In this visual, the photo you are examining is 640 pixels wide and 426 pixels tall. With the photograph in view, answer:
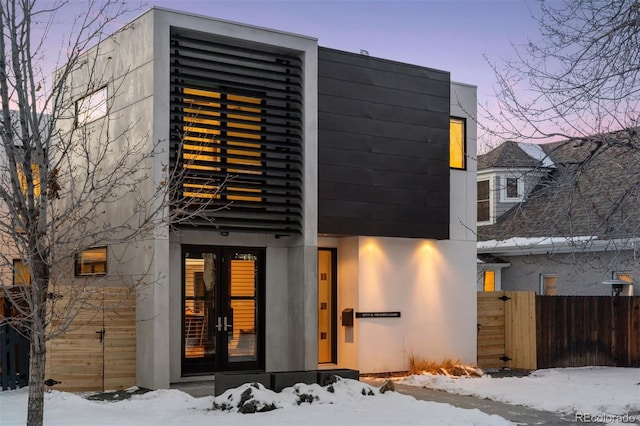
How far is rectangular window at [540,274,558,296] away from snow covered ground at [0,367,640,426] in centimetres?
1011

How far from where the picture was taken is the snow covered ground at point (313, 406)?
10.5 meters

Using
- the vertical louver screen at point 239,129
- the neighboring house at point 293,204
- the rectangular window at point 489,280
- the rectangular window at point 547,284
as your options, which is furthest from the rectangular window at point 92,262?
the rectangular window at point 547,284

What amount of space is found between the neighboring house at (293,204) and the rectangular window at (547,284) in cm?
731

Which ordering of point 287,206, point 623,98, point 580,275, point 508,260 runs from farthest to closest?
point 508,260, point 580,275, point 287,206, point 623,98

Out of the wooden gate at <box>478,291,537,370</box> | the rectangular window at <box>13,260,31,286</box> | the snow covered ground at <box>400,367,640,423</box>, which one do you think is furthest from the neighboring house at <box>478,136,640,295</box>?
the rectangular window at <box>13,260,31,286</box>

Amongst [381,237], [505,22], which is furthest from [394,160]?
[505,22]

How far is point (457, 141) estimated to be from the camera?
17.9m

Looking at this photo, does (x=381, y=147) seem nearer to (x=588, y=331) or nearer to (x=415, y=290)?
(x=415, y=290)

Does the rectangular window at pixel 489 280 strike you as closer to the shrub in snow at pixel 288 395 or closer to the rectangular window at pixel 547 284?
the rectangular window at pixel 547 284

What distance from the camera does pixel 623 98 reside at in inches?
349

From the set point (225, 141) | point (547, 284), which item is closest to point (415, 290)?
point (225, 141)

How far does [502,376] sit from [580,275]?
7.92m

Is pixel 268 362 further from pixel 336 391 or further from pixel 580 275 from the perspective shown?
pixel 580 275

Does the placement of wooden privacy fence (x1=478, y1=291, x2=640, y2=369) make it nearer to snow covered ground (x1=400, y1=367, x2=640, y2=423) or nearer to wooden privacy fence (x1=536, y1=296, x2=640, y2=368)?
wooden privacy fence (x1=536, y1=296, x2=640, y2=368)
